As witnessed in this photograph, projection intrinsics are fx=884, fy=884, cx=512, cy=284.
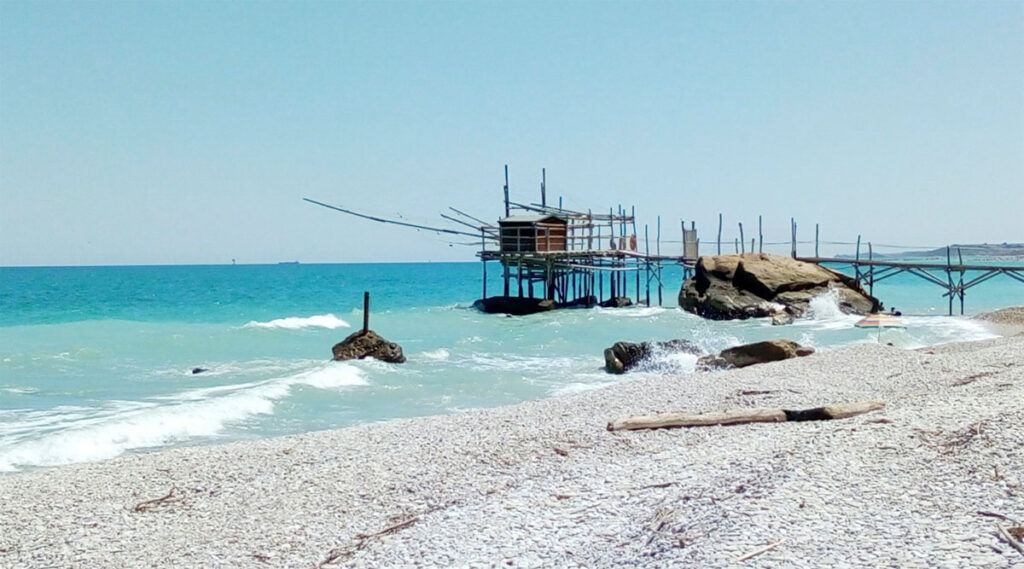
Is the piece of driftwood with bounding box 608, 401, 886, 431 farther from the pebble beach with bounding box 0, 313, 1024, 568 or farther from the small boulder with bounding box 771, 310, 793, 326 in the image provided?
the small boulder with bounding box 771, 310, 793, 326

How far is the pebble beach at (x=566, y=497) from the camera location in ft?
19.6

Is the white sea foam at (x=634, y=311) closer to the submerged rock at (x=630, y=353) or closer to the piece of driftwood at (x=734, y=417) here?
the submerged rock at (x=630, y=353)

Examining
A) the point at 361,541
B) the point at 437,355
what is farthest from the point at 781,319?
the point at 361,541

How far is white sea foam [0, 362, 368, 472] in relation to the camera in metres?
12.5

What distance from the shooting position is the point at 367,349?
74.7ft

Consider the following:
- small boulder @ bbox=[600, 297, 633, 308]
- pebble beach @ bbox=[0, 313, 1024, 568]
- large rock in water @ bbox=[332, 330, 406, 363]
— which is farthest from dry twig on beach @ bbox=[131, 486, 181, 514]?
small boulder @ bbox=[600, 297, 633, 308]

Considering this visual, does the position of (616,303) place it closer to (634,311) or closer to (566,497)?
(634,311)

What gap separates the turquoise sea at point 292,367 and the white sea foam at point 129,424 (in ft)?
0.12

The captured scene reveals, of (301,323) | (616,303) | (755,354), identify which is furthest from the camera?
(616,303)

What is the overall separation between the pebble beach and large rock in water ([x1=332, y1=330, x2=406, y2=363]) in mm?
10971

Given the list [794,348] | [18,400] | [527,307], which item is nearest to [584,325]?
[527,307]

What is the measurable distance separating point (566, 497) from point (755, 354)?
1195 centimetres

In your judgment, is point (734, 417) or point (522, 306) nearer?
point (734, 417)

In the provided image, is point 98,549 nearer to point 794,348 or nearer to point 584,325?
point 794,348
